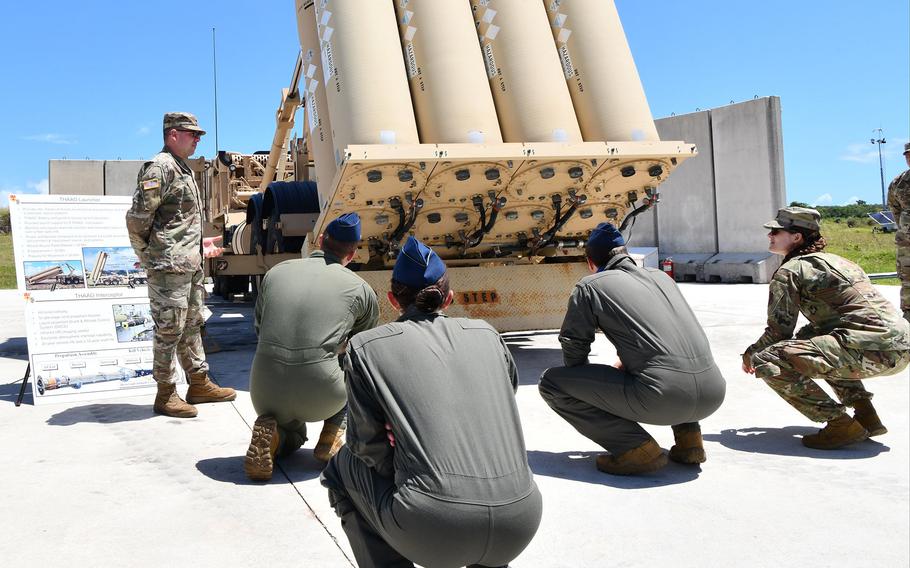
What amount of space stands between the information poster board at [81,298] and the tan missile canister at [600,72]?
3348 mm

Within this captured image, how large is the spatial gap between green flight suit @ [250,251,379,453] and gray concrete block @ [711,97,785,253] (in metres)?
13.4

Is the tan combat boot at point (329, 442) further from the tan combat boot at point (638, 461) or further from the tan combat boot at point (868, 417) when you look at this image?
the tan combat boot at point (868, 417)

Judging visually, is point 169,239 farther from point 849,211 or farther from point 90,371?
point 849,211

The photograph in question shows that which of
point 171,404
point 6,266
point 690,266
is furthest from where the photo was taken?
point 6,266

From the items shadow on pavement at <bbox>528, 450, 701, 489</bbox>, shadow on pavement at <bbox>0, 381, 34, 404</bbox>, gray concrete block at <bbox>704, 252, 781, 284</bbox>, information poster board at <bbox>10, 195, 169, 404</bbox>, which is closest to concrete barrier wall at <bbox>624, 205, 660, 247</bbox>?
gray concrete block at <bbox>704, 252, 781, 284</bbox>

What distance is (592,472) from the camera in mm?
3602

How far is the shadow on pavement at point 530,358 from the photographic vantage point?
579 cm

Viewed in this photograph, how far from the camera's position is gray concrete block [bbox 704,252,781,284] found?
1494 cm

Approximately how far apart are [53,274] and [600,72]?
4.02 meters

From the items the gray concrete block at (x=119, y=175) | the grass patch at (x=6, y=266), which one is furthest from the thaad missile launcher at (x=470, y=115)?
the gray concrete block at (x=119, y=175)

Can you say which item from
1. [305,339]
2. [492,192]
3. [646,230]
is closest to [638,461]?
[305,339]

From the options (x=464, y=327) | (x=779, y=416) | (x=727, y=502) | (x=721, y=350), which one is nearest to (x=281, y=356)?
(x=464, y=327)

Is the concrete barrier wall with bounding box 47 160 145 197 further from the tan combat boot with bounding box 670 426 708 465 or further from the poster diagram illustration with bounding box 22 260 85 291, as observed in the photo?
the tan combat boot with bounding box 670 426 708 465

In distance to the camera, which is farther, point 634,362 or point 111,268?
point 111,268
